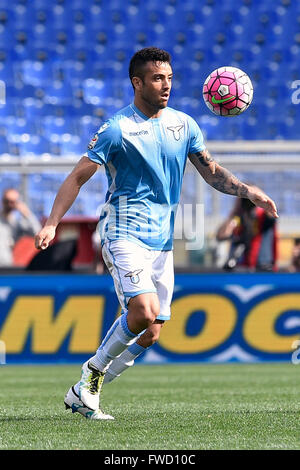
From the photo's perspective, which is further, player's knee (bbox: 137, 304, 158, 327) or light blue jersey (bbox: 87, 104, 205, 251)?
light blue jersey (bbox: 87, 104, 205, 251)

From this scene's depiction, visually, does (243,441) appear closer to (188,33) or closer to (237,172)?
(237,172)

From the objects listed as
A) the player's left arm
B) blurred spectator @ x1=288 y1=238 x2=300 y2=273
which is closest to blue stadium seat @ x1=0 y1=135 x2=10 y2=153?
blurred spectator @ x1=288 y1=238 x2=300 y2=273

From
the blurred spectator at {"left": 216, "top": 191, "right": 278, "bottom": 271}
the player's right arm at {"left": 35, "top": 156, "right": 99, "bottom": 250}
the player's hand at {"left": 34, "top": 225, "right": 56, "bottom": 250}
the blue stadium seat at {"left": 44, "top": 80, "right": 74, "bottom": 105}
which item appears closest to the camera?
the player's hand at {"left": 34, "top": 225, "right": 56, "bottom": 250}

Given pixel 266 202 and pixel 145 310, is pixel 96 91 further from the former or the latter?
pixel 145 310

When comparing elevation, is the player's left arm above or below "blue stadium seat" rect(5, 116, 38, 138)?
below

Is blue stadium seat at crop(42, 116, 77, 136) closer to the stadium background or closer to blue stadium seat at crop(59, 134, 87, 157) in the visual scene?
the stadium background

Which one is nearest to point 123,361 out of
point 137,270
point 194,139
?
point 137,270

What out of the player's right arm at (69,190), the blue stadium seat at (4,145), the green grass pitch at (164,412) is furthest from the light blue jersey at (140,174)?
the blue stadium seat at (4,145)

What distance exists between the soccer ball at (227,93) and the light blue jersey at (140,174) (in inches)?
13.4

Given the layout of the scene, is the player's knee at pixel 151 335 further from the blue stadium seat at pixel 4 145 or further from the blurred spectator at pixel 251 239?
the blue stadium seat at pixel 4 145

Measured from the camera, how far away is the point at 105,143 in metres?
4.96

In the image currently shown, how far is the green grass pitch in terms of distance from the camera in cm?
404

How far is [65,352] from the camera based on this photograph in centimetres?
1038
